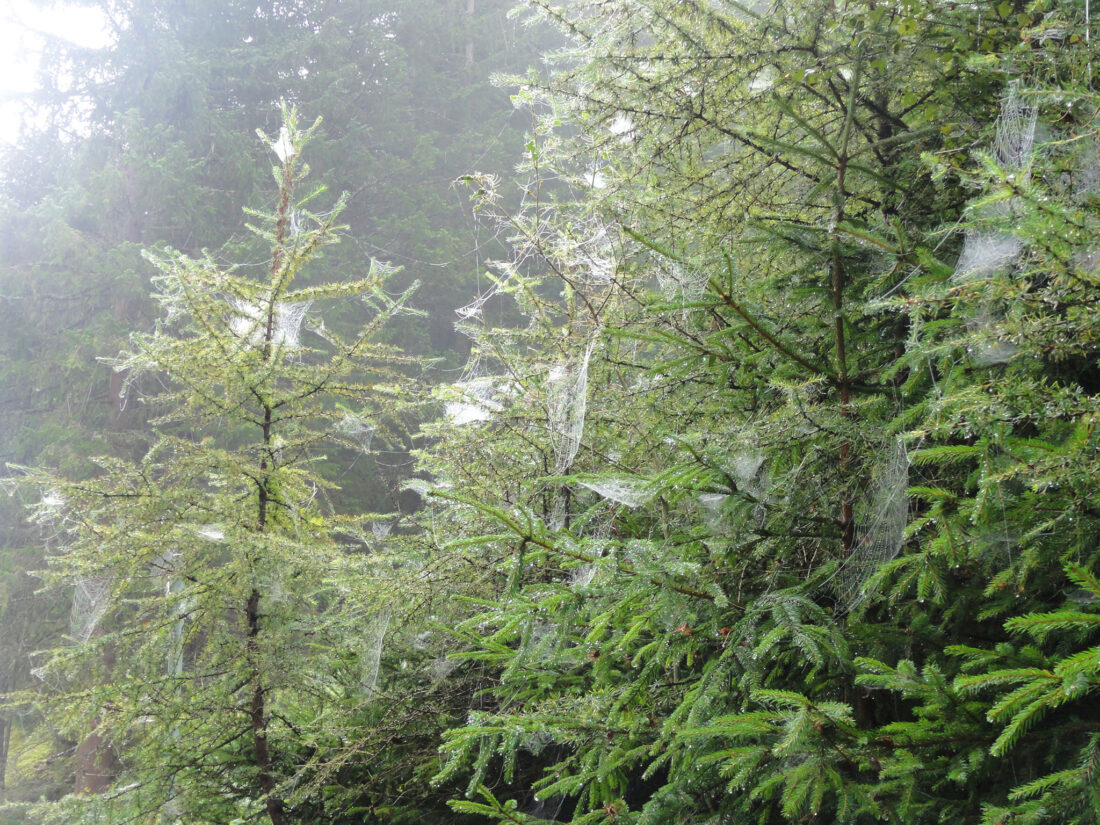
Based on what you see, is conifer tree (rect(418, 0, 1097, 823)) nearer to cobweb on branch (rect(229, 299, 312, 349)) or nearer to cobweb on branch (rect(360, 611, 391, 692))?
cobweb on branch (rect(360, 611, 391, 692))

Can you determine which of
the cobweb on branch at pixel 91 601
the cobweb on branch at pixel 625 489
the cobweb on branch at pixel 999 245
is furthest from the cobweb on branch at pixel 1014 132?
the cobweb on branch at pixel 91 601

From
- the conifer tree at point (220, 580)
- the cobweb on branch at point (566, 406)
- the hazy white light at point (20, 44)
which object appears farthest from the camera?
the hazy white light at point (20, 44)

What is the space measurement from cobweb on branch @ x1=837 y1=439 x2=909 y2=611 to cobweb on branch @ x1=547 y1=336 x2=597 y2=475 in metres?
1.21

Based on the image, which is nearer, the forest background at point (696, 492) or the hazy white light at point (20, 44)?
the forest background at point (696, 492)

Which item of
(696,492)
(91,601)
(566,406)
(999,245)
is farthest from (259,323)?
(999,245)

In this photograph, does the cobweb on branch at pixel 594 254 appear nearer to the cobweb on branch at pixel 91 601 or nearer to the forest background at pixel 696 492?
the forest background at pixel 696 492

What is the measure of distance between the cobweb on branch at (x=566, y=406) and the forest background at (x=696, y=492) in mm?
25

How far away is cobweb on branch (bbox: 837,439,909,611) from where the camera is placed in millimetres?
1899

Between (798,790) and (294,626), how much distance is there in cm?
320

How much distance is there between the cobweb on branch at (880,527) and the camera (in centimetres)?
190

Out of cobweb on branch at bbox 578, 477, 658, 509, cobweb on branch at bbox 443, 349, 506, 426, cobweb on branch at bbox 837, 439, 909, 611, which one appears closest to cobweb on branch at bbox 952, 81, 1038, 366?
cobweb on branch at bbox 837, 439, 909, 611

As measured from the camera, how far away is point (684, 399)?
2.95m

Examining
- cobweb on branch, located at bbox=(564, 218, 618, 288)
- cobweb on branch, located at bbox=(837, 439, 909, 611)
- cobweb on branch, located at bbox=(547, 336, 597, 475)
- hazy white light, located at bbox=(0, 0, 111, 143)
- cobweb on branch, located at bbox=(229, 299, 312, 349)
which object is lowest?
cobweb on branch, located at bbox=(837, 439, 909, 611)

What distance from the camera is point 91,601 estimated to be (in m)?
4.69
